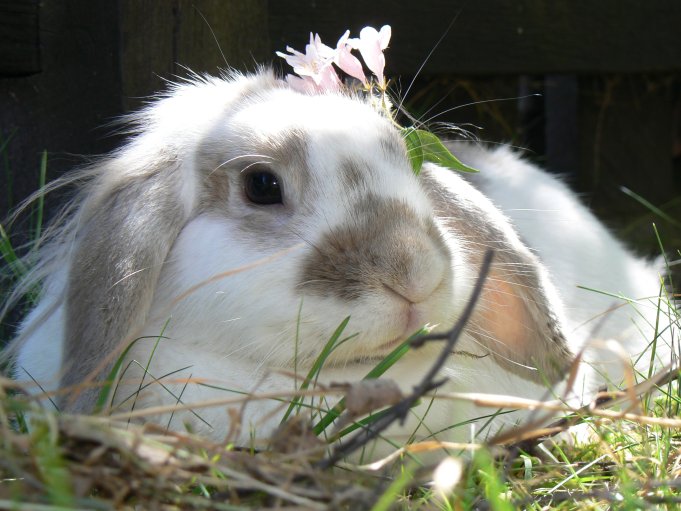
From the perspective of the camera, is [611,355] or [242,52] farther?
[242,52]

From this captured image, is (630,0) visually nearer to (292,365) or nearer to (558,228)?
(558,228)

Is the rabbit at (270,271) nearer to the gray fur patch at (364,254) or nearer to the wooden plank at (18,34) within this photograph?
the gray fur patch at (364,254)

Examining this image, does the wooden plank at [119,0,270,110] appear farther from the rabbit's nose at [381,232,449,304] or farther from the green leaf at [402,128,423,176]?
the rabbit's nose at [381,232,449,304]

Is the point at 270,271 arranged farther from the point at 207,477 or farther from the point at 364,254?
the point at 207,477

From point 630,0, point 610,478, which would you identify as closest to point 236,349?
point 610,478

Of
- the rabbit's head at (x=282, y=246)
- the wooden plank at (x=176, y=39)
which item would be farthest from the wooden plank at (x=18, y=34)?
the rabbit's head at (x=282, y=246)

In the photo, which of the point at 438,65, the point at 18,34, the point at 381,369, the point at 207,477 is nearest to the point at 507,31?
the point at 438,65

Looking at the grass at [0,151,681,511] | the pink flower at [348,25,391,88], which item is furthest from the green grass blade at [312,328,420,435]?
the pink flower at [348,25,391,88]
